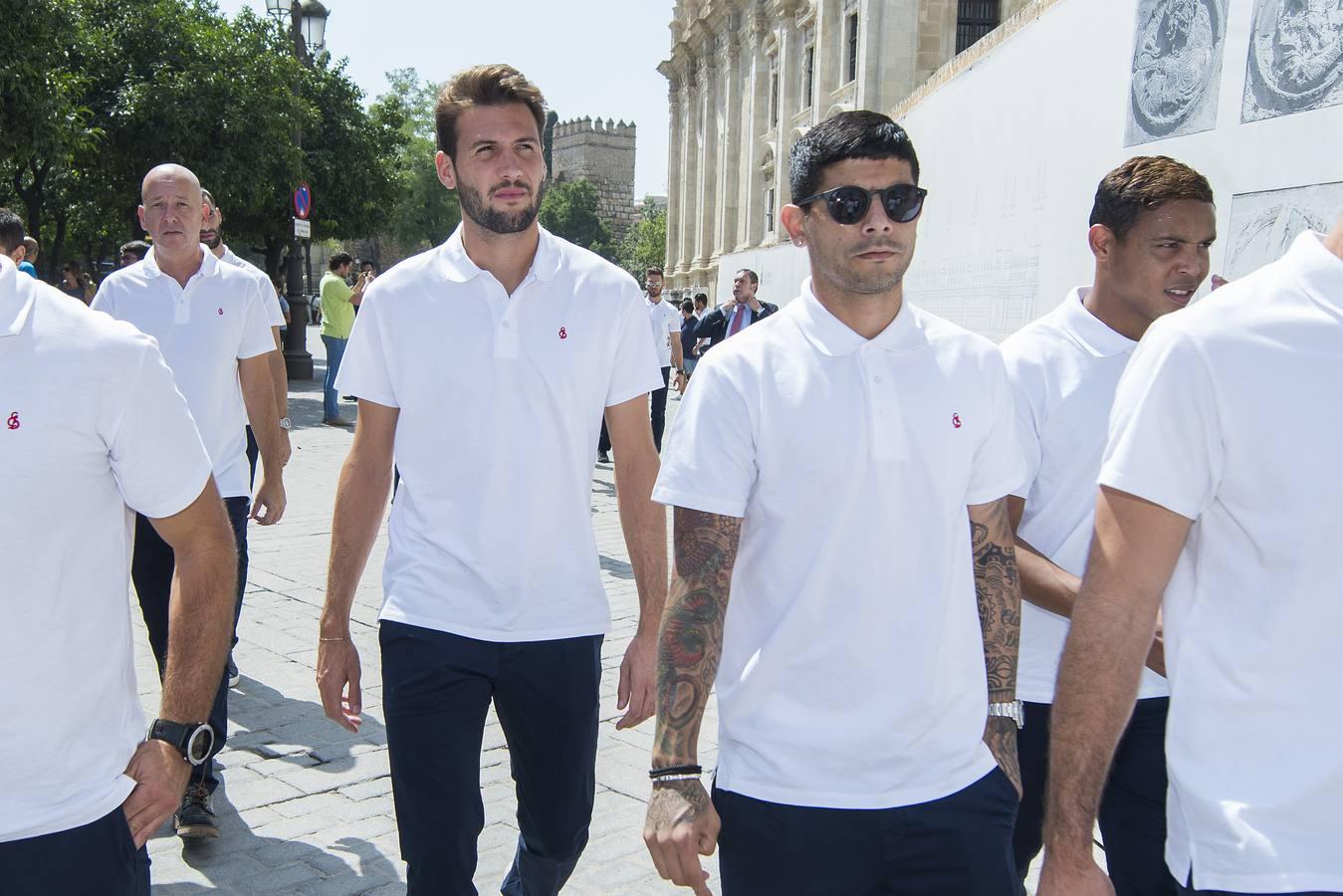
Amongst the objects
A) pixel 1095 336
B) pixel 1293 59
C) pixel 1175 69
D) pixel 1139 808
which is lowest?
pixel 1139 808

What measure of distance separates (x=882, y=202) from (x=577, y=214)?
93.6 meters

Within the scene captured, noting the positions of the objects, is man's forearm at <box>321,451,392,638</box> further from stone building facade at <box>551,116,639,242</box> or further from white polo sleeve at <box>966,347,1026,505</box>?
stone building facade at <box>551,116,639,242</box>

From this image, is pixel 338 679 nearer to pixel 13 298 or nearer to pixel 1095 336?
pixel 13 298

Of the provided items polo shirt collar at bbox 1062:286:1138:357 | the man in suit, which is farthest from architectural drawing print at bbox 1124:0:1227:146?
polo shirt collar at bbox 1062:286:1138:357

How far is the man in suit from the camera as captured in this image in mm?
12945

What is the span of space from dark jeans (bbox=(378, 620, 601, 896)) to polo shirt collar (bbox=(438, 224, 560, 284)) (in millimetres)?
892

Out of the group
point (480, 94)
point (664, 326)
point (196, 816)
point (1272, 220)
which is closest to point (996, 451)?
point (480, 94)

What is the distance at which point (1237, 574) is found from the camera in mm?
1894

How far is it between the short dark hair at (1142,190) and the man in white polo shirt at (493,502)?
1.24 meters

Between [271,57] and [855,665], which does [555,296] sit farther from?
[271,57]

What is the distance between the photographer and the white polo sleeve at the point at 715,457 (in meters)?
2.37

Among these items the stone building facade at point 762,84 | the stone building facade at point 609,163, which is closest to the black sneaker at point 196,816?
the stone building facade at point 762,84

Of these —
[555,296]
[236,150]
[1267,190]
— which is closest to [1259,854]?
[555,296]

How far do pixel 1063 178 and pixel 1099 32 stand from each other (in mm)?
1049
